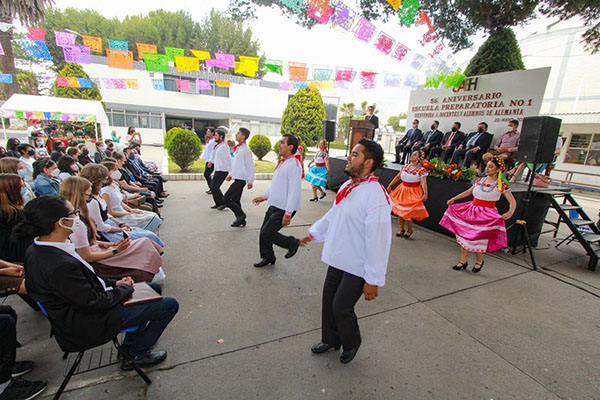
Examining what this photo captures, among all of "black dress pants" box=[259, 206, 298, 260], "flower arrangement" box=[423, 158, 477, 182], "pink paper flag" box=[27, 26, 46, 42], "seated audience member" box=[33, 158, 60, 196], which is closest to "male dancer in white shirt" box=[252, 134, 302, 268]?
"black dress pants" box=[259, 206, 298, 260]

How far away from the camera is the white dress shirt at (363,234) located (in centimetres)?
191

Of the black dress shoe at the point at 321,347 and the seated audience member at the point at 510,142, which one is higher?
the seated audience member at the point at 510,142

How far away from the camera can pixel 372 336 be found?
2.60 m

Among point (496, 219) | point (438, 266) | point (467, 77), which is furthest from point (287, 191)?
point (467, 77)

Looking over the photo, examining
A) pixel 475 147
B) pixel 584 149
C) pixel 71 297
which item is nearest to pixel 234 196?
pixel 71 297

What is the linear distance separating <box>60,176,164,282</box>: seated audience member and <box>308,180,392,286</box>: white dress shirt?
1792 mm

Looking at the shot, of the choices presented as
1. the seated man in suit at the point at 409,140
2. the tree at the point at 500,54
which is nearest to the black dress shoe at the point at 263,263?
the seated man in suit at the point at 409,140

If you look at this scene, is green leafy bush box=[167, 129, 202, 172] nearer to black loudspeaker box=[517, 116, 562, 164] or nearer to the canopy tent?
the canopy tent

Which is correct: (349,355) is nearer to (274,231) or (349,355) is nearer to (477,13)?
(274,231)

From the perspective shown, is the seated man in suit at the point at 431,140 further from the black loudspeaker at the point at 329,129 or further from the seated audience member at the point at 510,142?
the black loudspeaker at the point at 329,129

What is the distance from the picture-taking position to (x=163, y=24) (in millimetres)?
29188

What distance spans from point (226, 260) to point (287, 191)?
1.35 m

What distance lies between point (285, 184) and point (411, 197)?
9.24 feet

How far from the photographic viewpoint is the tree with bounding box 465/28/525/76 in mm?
8805
